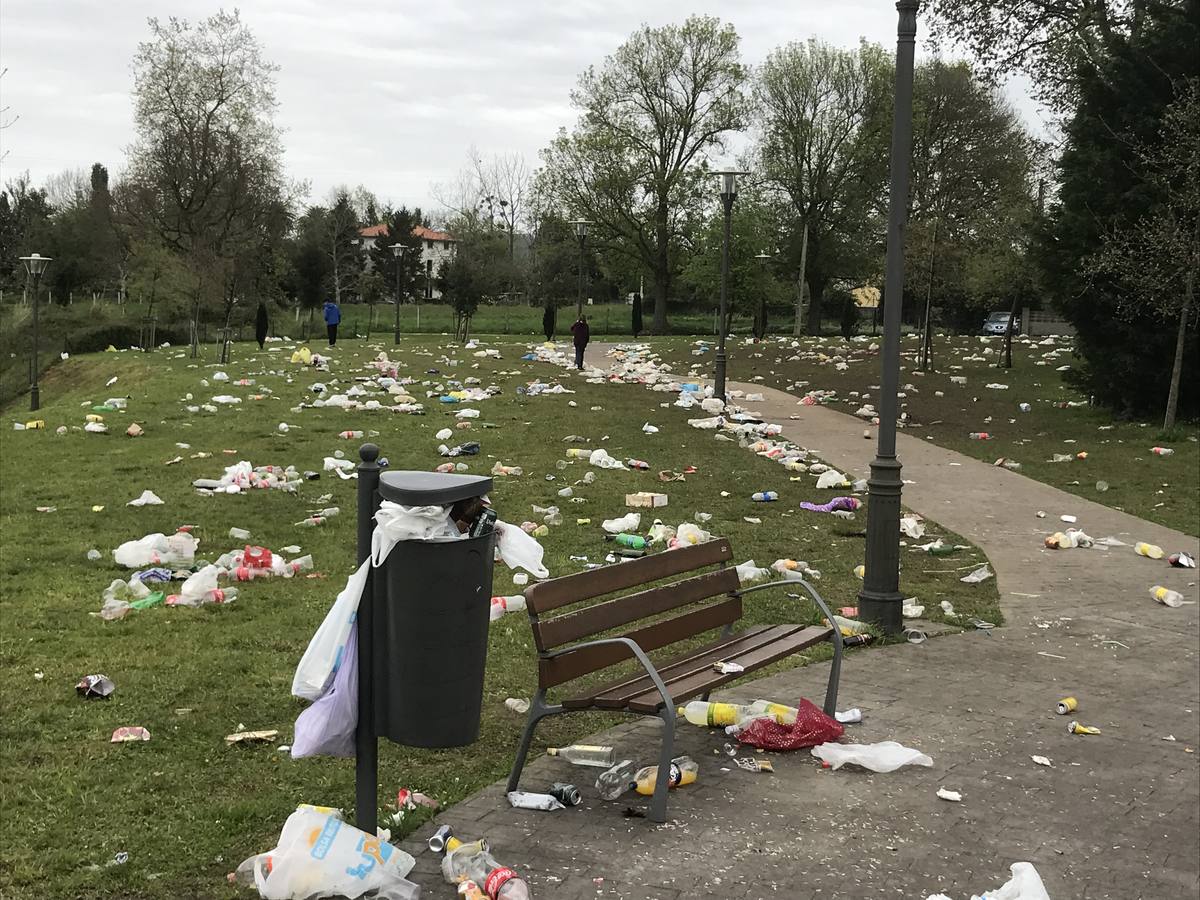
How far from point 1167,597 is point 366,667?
21.1 feet

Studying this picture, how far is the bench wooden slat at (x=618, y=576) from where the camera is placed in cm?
415

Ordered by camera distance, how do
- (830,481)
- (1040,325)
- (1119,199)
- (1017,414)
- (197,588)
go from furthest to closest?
(1040,325) → (1017,414) → (1119,199) → (830,481) → (197,588)

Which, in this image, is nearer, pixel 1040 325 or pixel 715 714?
pixel 715 714

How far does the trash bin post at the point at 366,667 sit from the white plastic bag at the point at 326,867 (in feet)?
0.48

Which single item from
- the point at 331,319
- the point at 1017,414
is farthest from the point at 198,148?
the point at 1017,414

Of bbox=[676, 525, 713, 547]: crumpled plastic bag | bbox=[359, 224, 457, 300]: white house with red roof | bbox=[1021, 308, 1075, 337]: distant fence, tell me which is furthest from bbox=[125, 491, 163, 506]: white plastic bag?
bbox=[359, 224, 457, 300]: white house with red roof

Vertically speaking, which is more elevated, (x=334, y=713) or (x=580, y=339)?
(x=580, y=339)

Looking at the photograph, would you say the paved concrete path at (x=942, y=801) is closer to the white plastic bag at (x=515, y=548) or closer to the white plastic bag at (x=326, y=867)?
the white plastic bag at (x=326, y=867)

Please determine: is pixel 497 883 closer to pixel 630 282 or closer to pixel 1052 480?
pixel 1052 480

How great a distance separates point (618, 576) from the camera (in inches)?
183

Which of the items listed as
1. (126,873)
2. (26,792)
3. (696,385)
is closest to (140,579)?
(26,792)

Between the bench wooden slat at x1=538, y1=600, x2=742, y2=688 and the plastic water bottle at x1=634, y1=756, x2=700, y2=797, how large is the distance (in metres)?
0.46

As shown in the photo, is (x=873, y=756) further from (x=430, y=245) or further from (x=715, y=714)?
(x=430, y=245)

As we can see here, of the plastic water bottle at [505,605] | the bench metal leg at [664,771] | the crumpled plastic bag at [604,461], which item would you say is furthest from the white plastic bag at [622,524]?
the bench metal leg at [664,771]
